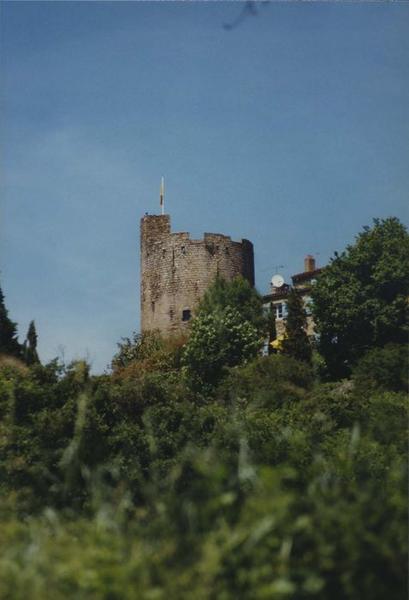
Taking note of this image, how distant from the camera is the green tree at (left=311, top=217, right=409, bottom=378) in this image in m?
52.1

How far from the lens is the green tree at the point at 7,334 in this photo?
47.1 m

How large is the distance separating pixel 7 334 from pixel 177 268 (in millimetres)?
23097

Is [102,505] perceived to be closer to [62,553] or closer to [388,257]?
[62,553]

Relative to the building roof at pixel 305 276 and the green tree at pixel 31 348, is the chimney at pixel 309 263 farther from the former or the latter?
the green tree at pixel 31 348

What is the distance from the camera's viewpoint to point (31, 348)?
163 feet

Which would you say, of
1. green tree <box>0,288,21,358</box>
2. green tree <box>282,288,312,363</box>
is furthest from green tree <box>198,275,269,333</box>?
green tree <box>0,288,21,358</box>

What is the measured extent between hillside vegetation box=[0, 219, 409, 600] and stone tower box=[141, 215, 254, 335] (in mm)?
6408

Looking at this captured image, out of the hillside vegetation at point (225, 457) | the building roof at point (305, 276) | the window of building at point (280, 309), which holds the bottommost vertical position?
the hillside vegetation at point (225, 457)

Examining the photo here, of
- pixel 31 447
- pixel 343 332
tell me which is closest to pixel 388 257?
pixel 343 332

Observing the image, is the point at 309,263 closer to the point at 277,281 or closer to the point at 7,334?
the point at 277,281

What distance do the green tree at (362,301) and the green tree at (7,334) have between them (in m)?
15.4

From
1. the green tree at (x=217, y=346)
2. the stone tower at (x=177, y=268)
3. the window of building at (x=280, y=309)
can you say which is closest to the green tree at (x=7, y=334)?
the green tree at (x=217, y=346)

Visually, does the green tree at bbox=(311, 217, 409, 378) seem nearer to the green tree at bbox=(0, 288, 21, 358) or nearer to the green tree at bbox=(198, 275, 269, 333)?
the green tree at bbox=(198, 275, 269, 333)

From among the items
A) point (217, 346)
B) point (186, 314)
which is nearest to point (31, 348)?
point (217, 346)
